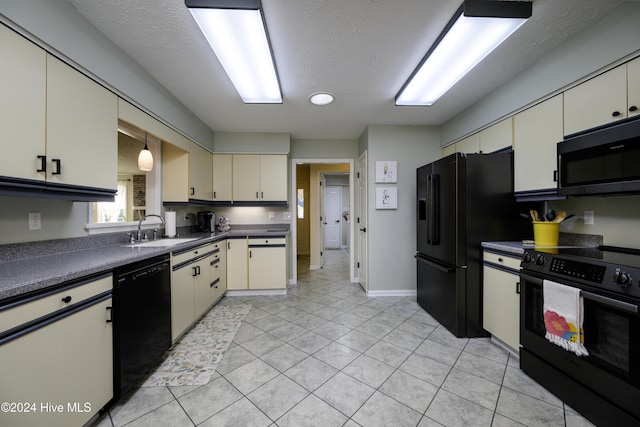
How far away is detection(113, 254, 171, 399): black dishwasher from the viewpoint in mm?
1439

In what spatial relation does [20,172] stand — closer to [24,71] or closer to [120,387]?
[24,71]

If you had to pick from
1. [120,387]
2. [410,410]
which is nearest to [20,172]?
[120,387]

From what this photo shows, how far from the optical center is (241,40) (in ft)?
5.27

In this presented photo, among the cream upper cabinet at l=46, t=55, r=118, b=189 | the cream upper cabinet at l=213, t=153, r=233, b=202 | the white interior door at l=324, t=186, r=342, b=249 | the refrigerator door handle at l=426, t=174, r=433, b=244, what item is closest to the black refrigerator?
the refrigerator door handle at l=426, t=174, r=433, b=244

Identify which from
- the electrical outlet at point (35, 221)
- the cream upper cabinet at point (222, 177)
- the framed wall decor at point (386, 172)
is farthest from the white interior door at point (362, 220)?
the electrical outlet at point (35, 221)

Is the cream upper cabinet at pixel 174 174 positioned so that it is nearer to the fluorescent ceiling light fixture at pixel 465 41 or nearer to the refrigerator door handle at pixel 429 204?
the fluorescent ceiling light fixture at pixel 465 41

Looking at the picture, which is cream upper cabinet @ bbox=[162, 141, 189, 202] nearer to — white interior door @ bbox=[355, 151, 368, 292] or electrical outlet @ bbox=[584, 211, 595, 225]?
white interior door @ bbox=[355, 151, 368, 292]

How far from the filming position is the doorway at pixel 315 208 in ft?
13.2

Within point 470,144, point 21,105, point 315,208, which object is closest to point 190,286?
point 21,105

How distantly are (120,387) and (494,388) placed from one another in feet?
8.21

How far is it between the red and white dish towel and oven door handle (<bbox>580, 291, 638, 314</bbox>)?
4 centimetres

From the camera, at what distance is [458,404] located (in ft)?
4.87

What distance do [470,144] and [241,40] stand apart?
2.72 meters

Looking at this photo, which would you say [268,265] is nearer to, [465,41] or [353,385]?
[353,385]
